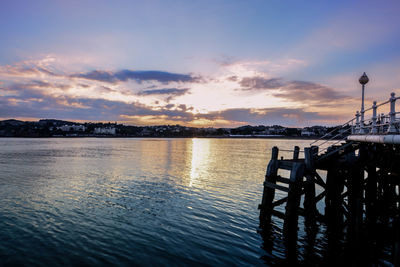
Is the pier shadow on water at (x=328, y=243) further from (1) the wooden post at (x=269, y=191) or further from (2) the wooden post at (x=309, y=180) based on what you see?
(2) the wooden post at (x=309, y=180)

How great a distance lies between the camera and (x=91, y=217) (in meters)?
14.7

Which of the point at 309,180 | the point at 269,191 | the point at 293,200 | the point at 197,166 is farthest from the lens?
the point at 197,166

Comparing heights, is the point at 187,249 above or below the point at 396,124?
below

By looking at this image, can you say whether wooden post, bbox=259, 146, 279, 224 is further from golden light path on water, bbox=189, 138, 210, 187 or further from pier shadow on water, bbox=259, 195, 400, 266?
golden light path on water, bbox=189, 138, 210, 187

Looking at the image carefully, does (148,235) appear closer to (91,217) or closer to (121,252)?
(121,252)

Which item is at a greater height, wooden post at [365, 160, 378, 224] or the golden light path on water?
wooden post at [365, 160, 378, 224]

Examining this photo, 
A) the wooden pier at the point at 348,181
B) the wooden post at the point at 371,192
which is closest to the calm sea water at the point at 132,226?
the wooden pier at the point at 348,181

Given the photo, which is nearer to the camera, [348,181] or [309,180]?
[309,180]

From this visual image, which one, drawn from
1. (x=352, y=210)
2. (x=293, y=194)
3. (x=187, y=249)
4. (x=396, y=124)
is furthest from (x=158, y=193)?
(x=396, y=124)

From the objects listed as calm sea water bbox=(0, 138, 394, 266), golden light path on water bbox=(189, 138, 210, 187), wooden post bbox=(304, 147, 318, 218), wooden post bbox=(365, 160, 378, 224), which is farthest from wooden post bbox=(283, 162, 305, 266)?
golden light path on water bbox=(189, 138, 210, 187)

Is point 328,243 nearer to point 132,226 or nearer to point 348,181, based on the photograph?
point 348,181

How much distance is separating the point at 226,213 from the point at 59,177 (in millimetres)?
21402

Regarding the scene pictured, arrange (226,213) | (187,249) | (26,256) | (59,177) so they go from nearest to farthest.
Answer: (26,256), (187,249), (226,213), (59,177)

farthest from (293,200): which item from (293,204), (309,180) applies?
(309,180)
